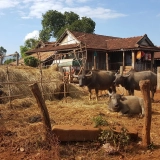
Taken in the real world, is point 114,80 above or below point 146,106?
above

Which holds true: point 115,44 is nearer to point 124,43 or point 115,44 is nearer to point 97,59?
point 124,43

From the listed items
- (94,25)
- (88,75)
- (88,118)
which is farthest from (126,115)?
(94,25)

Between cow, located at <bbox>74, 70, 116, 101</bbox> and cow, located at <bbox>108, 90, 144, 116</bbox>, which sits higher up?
cow, located at <bbox>74, 70, 116, 101</bbox>

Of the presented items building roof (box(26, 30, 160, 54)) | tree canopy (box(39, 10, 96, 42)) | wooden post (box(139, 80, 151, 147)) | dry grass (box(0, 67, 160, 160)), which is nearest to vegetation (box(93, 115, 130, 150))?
dry grass (box(0, 67, 160, 160))

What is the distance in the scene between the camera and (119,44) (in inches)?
957

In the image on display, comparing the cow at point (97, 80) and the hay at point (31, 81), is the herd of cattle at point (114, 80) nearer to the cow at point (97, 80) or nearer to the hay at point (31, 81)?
→ the cow at point (97, 80)

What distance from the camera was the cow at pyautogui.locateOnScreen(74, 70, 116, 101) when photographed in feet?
41.0

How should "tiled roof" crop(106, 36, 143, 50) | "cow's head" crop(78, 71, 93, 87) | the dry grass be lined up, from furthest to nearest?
"tiled roof" crop(106, 36, 143, 50) < "cow's head" crop(78, 71, 93, 87) < the dry grass

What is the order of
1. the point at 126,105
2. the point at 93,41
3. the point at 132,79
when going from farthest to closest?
the point at 93,41, the point at 132,79, the point at 126,105

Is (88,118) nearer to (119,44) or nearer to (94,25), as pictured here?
(119,44)

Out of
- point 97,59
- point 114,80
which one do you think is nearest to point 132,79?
point 114,80

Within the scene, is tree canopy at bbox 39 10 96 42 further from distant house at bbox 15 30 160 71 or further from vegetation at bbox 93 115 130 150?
vegetation at bbox 93 115 130 150

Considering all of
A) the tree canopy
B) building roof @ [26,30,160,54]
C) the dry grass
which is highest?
the tree canopy

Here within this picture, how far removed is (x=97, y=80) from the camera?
12.6 m
